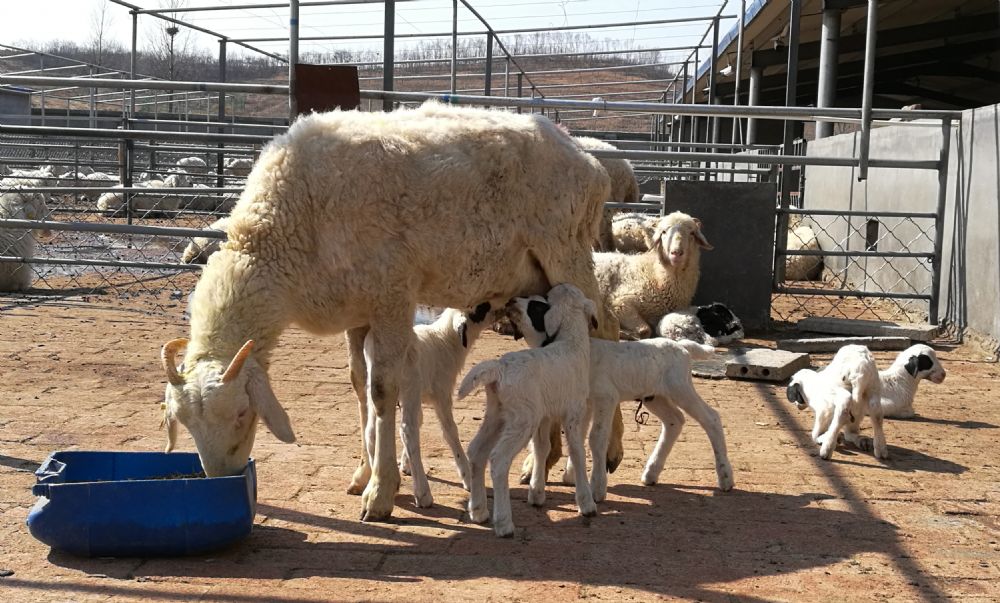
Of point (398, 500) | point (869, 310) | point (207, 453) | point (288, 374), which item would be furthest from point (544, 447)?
point (869, 310)

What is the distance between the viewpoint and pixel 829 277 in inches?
592

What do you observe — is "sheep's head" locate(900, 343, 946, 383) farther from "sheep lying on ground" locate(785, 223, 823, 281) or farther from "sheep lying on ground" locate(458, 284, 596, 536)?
"sheep lying on ground" locate(785, 223, 823, 281)

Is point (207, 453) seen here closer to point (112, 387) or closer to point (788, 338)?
point (112, 387)

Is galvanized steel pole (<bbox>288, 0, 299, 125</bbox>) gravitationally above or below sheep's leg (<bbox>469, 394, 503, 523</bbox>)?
above

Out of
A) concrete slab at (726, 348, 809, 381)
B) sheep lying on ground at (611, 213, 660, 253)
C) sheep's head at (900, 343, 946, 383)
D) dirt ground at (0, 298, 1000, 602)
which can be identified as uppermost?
sheep lying on ground at (611, 213, 660, 253)

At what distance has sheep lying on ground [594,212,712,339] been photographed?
10.5 m

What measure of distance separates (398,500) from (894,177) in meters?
9.02

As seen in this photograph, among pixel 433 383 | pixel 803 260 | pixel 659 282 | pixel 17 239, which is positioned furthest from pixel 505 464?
pixel 803 260

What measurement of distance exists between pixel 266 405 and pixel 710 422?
7.67 ft

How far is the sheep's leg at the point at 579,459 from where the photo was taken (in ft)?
16.3

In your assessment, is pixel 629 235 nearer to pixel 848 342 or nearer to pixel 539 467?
pixel 848 342

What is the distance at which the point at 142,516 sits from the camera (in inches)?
166

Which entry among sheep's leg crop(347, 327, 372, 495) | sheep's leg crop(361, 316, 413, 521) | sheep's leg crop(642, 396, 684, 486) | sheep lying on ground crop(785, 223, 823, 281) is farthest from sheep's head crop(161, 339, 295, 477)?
sheep lying on ground crop(785, 223, 823, 281)

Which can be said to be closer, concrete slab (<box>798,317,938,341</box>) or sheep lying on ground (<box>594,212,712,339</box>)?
concrete slab (<box>798,317,938,341</box>)
